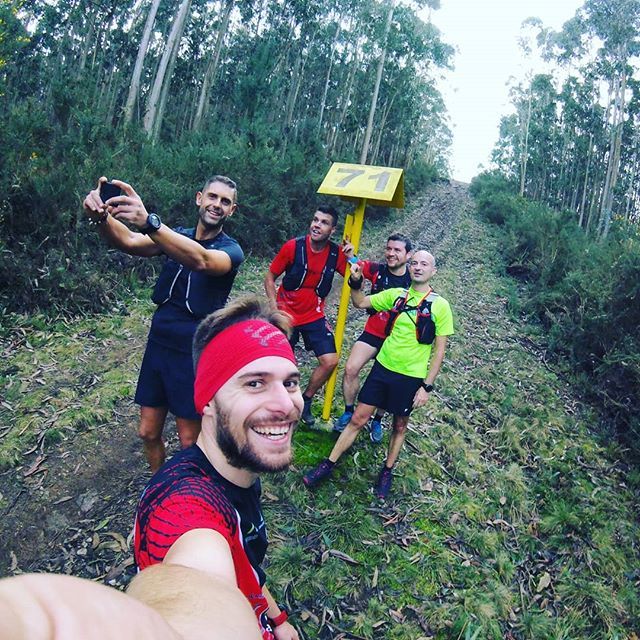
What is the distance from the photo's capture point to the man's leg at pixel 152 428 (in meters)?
3.17

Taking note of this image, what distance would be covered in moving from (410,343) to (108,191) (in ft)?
9.19

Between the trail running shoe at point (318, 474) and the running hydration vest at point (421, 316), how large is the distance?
1411 mm

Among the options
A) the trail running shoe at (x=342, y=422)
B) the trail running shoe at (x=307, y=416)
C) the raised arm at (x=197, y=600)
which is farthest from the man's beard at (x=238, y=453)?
the trail running shoe at (x=342, y=422)

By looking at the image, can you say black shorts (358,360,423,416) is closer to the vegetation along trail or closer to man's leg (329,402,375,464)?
man's leg (329,402,375,464)

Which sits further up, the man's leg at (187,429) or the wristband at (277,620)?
the man's leg at (187,429)

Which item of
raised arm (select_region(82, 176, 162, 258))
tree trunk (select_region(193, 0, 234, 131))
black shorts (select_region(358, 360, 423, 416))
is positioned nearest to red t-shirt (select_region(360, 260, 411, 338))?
black shorts (select_region(358, 360, 423, 416))

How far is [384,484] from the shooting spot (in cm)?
436

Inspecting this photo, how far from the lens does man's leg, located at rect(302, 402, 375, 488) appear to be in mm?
4145

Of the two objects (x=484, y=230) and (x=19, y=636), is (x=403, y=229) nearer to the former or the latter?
(x=484, y=230)

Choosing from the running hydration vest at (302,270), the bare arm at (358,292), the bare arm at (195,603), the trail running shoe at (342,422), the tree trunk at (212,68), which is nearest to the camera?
the bare arm at (195,603)

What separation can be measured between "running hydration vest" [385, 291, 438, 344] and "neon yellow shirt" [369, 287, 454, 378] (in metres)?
0.03

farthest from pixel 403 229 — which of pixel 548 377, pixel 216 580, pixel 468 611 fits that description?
pixel 216 580

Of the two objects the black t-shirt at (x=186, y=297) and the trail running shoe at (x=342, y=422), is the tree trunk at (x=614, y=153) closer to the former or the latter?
the trail running shoe at (x=342, y=422)

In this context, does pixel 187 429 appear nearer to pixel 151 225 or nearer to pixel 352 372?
pixel 151 225
